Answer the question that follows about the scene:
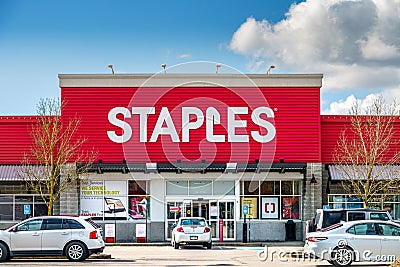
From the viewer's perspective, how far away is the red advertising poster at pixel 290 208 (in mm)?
38562

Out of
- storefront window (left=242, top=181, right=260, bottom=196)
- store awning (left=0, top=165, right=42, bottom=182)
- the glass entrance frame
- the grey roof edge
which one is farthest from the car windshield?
store awning (left=0, top=165, right=42, bottom=182)

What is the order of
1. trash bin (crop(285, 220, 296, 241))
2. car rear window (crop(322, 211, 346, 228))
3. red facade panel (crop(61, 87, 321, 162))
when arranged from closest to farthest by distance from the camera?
car rear window (crop(322, 211, 346, 228))
trash bin (crop(285, 220, 296, 241))
red facade panel (crop(61, 87, 321, 162))

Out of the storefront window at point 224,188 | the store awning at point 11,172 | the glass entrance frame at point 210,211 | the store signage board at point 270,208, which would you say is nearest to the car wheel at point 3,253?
the store awning at point 11,172

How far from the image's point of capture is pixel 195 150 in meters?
38.5

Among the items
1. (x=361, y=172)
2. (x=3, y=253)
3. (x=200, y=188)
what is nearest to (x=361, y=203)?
(x=361, y=172)

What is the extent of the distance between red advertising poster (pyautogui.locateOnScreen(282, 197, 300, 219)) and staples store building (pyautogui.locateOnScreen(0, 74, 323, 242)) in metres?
0.05

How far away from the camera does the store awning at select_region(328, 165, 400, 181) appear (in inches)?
1465

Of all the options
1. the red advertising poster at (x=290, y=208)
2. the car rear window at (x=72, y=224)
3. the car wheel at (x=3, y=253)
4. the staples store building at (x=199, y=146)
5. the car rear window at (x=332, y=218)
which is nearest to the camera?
the car wheel at (x=3, y=253)

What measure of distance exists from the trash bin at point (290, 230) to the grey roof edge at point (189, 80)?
6903 mm

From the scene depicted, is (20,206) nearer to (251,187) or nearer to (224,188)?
(224,188)

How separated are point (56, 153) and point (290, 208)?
12.0m

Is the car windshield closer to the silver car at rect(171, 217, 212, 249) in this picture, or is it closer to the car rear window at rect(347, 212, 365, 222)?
the silver car at rect(171, 217, 212, 249)

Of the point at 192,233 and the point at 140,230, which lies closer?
the point at 192,233

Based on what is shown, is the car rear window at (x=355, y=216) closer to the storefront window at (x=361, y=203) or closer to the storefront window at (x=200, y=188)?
the storefront window at (x=361, y=203)
